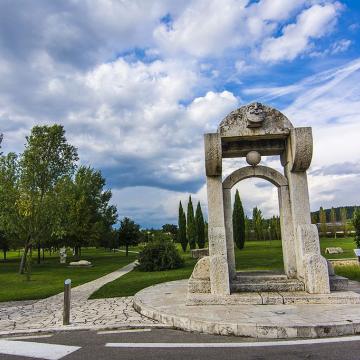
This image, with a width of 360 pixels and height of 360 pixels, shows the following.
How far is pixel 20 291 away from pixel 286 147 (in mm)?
10365

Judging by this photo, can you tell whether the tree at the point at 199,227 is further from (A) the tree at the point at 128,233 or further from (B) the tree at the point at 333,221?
(B) the tree at the point at 333,221

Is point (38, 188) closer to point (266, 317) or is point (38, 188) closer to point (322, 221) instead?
point (266, 317)

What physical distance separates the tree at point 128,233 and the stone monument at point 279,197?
3295 cm

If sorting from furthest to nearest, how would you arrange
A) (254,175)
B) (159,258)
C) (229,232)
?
(159,258) → (254,175) → (229,232)

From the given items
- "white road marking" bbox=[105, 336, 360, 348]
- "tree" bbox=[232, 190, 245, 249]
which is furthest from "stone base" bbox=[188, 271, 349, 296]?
"tree" bbox=[232, 190, 245, 249]

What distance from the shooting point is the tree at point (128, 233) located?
4125 centimetres

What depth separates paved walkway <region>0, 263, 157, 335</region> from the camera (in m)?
7.11

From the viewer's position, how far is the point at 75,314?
8289mm

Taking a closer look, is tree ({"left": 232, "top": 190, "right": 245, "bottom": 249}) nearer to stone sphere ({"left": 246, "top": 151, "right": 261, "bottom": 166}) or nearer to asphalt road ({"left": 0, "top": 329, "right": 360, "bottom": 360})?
stone sphere ({"left": 246, "top": 151, "right": 261, "bottom": 166})

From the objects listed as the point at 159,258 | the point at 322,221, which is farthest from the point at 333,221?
the point at 159,258

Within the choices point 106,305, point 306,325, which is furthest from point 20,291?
point 306,325

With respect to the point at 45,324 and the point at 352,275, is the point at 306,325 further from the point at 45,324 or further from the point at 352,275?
the point at 352,275

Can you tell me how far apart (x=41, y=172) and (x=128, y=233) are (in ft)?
69.3

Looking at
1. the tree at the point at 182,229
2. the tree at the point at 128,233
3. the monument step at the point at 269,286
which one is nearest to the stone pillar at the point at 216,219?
the monument step at the point at 269,286
